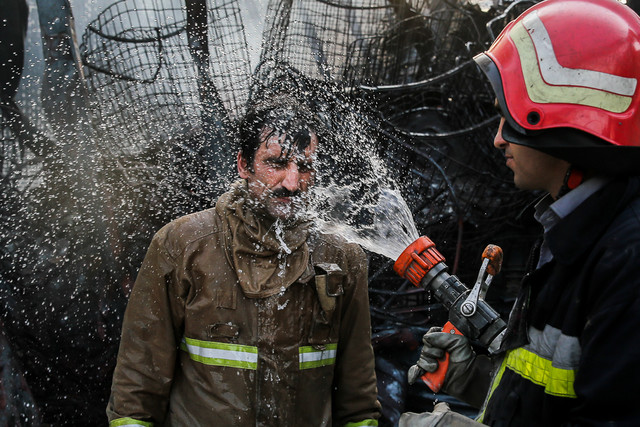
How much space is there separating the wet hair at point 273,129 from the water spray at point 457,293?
658 mm

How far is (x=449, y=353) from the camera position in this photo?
6.02ft

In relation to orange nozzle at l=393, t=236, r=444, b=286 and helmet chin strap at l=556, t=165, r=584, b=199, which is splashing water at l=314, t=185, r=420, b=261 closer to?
orange nozzle at l=393, t=236, r=444, b=286

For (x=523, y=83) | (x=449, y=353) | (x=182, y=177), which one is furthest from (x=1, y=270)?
(x=523, y=83)

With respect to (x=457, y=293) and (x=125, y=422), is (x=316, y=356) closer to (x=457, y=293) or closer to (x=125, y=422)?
(x=457, y=293)

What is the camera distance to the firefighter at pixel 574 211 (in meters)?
1.06

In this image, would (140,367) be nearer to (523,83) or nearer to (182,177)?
(523,83)

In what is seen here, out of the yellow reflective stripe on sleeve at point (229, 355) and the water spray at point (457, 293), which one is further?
the yellow reflective stripe on sleeve at point (229, 355)

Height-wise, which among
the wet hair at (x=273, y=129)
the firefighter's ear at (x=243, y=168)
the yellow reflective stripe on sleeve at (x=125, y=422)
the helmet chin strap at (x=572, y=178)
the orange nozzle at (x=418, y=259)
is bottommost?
the yellow reflective stripe on sleeve at (x=125, y=422)

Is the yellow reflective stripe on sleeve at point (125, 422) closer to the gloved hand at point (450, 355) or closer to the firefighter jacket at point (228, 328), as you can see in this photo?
the firefighter jacket at point (228, 328)

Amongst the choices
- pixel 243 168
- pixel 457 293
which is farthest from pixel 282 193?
pixel 457 293

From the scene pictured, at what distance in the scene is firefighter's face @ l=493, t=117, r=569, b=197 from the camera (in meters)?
1.36

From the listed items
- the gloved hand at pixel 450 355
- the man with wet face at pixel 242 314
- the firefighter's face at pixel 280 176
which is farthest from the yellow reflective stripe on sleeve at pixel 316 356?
the firefighter's face at pixel 280 176

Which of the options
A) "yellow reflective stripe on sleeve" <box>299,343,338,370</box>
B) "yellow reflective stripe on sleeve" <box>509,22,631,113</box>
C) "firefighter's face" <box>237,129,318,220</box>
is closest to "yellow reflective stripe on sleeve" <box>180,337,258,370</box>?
"yellow reflective stripe on sleeve" <box>299,343,338,370</box>

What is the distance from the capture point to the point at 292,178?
2080 mm
